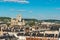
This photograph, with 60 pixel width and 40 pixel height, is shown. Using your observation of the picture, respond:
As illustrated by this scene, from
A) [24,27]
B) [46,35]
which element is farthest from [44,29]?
[24,27]

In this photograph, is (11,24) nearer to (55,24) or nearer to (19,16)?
(19,16)

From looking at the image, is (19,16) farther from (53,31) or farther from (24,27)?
(53,31)

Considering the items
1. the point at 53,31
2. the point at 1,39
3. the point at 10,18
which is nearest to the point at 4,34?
the point at 1,39

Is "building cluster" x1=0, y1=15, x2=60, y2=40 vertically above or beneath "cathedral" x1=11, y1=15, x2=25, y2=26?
beneath

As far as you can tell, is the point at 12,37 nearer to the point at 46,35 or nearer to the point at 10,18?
the point at 10,18

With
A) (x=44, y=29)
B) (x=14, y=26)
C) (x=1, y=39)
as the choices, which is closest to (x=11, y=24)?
(x=14, y=26)

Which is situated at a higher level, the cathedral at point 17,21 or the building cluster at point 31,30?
the cathedral at point 17,21

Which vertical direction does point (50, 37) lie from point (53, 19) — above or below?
below

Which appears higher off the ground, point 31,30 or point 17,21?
point 17,21

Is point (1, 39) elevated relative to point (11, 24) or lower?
lower
